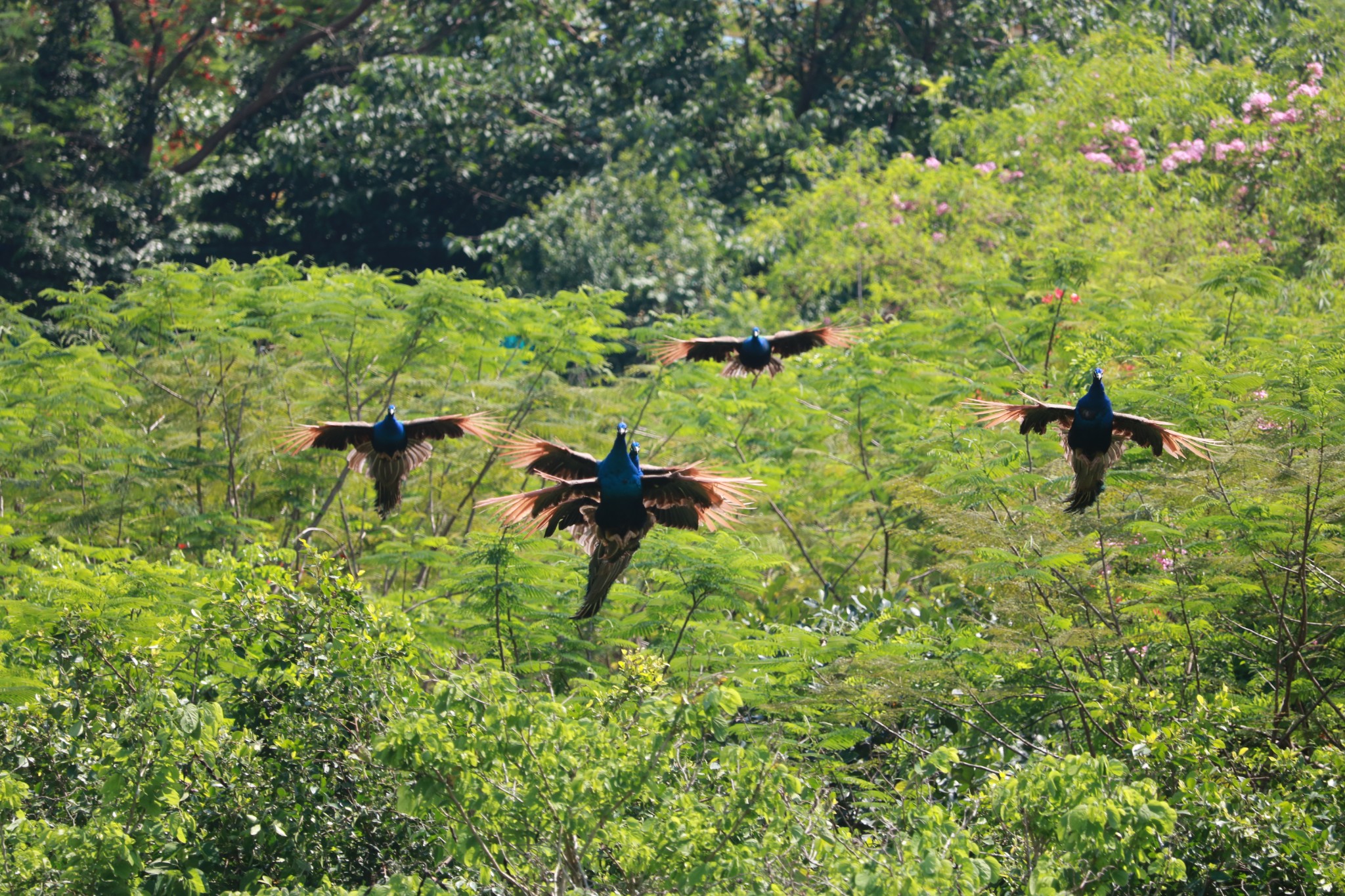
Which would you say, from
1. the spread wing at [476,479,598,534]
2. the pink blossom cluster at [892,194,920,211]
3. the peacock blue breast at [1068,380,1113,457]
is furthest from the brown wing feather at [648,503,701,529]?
the pink blossom cluster at [892,194,920,211]

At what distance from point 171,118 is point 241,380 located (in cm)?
1107

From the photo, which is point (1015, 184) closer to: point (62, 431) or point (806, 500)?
point (806, 500)

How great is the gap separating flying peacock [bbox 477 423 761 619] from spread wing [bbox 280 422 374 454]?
0.92 meters

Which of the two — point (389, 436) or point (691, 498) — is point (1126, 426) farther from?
point (389, 436)

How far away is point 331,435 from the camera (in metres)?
7.25

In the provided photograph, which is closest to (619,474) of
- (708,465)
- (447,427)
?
(447,427)

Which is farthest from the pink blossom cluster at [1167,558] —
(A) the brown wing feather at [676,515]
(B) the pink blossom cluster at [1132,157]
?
(B) the pink blossom cluster at [1132,157]

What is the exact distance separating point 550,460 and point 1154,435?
2836mm

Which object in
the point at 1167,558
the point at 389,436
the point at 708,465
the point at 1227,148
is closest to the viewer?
the point at 389,436

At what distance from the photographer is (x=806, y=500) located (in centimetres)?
1158

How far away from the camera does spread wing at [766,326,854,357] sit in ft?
33.2

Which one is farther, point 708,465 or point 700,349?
point 700,349

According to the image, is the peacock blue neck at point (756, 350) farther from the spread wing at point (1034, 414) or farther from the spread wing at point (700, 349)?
the spread wing at point (1034, 414)

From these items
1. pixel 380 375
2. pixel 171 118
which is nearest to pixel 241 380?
pixel 380 375
